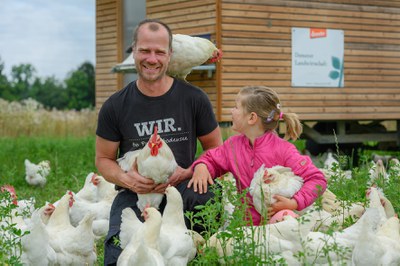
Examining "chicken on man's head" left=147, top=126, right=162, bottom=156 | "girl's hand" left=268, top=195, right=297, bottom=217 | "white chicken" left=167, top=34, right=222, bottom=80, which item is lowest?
"girl's hand" left=268, top=195, right=297, bottom=217

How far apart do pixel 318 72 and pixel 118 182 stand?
1072 cm

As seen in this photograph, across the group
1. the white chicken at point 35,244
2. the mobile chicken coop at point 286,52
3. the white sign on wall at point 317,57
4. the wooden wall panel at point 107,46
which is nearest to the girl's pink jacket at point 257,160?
the white chicken at point 35,244

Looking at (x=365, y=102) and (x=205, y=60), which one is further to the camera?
(x=365, y=102)

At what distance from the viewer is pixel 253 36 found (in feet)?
45.5

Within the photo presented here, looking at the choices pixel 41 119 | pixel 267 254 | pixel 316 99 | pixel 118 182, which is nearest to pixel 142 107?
pixel 118 182

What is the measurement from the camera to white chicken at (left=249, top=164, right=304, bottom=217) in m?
4.39

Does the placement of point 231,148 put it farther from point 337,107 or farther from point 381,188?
point 337,107

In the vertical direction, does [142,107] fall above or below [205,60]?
below

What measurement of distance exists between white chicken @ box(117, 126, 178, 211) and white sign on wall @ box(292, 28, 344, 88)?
10.3 metres

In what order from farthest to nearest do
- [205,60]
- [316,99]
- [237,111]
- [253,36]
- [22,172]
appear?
1. [316,99]
2. [253,36]
3. [22,172]
4. [205,60]
5. [237,111]

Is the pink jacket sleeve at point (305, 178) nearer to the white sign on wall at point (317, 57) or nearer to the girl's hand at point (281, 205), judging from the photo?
the girl's hand at point (281, 205)

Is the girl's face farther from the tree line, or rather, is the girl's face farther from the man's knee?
the tree line

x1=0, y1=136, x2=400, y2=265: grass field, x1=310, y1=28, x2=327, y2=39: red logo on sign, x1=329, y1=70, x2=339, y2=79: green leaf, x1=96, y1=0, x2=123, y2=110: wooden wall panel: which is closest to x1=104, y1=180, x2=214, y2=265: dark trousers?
x1=0, y1=136, x2=400, y2=265: grass field

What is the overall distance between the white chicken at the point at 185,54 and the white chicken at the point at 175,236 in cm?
120
